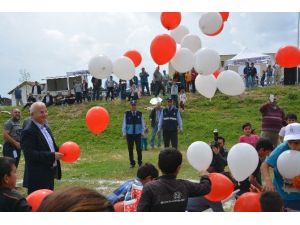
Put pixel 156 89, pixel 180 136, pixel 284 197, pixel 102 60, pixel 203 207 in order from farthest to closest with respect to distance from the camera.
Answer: pixel 156 89 → pixel 180 136 → pixel 102 60 → pixel 203 207 → pixel 284 197

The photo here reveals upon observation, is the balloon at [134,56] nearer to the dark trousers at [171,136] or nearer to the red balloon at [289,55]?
the red balloon at [289,55]

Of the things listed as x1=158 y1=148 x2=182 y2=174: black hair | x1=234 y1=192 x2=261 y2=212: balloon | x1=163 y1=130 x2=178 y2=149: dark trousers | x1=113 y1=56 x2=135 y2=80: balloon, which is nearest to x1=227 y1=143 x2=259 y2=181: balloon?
x1=234 y1=192 x2=261 y2=212: balloon

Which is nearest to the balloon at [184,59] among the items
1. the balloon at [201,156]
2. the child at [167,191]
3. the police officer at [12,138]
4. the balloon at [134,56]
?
the balloon at [134,56]

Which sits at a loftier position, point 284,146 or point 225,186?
point 284,146

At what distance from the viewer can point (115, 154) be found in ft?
45.9

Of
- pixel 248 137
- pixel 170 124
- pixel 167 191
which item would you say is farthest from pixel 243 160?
pixel 170 124

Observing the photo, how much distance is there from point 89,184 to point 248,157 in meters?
4.64

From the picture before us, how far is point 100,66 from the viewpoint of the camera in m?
6.23

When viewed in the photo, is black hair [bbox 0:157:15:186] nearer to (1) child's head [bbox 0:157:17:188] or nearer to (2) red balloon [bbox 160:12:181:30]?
(1) child's head [bbox 0:157:17:188]

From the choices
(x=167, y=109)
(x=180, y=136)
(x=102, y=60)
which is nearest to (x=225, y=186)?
(x=102, y=60)

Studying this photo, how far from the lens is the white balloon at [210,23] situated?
5.85 meters

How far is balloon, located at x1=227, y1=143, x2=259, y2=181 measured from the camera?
14.3 feet

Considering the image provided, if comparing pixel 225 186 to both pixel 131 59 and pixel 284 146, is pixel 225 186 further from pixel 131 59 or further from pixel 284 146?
pixel 131 59

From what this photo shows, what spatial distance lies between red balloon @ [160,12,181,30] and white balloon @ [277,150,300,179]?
284 cm
